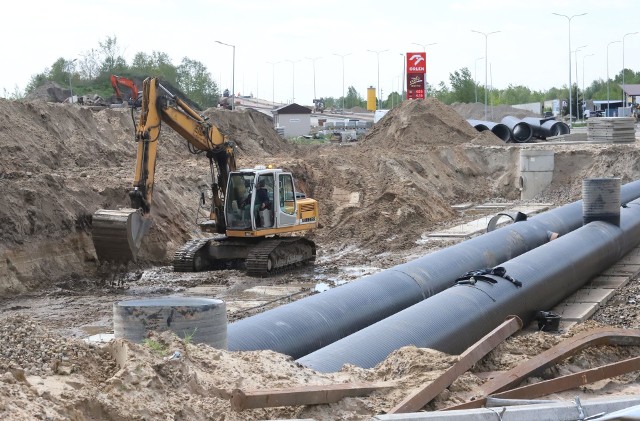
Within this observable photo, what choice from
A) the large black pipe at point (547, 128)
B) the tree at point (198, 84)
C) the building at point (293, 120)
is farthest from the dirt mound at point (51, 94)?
the tree at point (198, 84)

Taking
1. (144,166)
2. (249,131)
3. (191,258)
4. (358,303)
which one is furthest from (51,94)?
(358,303)

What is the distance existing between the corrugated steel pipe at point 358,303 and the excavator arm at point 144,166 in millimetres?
6472

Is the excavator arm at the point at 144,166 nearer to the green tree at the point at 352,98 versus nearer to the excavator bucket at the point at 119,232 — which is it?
the excavator bucket at the point at 119,232

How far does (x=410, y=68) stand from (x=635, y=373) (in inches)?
2566

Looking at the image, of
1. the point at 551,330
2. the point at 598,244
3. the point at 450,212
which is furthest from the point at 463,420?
the point at 450,212

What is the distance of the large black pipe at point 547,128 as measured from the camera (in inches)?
2080

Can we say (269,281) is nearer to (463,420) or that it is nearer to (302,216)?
(302,216)

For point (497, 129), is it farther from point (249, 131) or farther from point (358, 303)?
point (358, 303)

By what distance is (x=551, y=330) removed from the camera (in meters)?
14.3

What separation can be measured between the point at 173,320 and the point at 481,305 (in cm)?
516

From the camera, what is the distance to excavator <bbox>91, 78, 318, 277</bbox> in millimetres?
18875

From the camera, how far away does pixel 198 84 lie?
97.3 metres

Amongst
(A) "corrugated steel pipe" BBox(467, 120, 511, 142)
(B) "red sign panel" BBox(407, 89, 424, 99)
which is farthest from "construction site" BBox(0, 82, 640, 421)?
(B) "red sign panel" BBox(407, 89, 424, 99)

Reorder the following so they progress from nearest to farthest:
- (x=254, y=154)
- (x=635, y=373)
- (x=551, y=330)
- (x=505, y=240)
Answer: (x=635, y=373)
(x=551, y=330)
(x=505, y=240)
(x=254, y=154)
